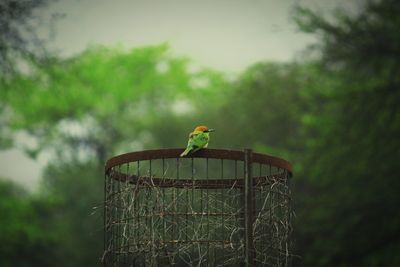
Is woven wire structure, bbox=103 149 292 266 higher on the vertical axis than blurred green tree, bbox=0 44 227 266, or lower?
lower

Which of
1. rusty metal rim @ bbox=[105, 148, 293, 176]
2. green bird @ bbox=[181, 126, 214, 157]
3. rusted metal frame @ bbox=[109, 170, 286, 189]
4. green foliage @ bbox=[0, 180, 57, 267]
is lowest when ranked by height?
green foliage @ bbox=[0, 180, 57, 267]

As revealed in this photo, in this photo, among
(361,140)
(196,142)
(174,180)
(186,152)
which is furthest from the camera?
(361,140)

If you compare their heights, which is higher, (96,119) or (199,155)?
(96,119)

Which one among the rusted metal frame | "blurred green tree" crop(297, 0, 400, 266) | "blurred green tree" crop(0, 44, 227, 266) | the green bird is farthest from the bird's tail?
"blurred green tree" crop(0, 44, 227, 266)

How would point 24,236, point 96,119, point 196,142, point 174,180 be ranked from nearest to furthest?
1. point 196,142
2. point 174,180
3. point 24,236
4. point 96,119

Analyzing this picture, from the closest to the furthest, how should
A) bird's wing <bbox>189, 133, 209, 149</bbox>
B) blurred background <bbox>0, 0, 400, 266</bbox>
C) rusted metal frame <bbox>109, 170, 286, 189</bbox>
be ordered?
1. bird's wing <bbox>189, 133, 209, 149</bbox>
2. rusted metal frame <bbox>109, 170, 286, 189</bbox>
3. blurred background <bbox>0, 0, 400, 266</bbox>

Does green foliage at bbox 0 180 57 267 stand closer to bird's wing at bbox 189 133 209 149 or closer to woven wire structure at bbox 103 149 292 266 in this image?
woven wire structure at bbox 103 149 292 266

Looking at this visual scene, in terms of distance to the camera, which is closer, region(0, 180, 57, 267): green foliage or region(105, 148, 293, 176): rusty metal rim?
region(105, 148, 293, 176): rusty metal rim

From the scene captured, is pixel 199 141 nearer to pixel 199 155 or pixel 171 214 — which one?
pixel 199 155

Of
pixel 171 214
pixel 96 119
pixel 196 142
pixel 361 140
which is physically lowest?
pixel 171 214

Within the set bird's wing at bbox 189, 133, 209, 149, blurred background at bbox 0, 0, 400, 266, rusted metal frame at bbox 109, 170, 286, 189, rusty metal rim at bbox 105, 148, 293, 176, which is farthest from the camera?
blurred background at bbox 0, 0, 400, 266

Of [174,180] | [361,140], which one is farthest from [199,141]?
[361,140]

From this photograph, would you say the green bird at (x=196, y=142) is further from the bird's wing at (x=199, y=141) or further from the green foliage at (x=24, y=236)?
the green foliage at (x=24, y=236)

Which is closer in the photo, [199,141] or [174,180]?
[199,141]
